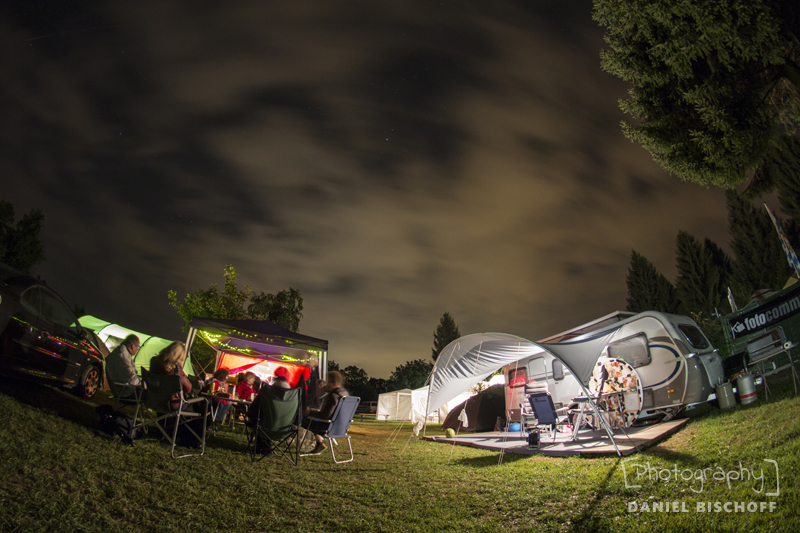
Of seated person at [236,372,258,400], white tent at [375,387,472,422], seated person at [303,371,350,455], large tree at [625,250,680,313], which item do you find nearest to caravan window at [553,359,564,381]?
seated person at [303,371,350,455]

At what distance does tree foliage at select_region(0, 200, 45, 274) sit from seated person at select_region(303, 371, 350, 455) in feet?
66.2

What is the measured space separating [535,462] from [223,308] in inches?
724

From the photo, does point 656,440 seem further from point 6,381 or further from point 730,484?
point 6,381

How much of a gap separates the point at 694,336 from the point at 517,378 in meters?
4.51

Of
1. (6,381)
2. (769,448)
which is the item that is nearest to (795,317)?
(769,448)

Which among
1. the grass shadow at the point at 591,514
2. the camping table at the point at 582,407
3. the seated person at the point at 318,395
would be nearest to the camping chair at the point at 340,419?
the seated person at the point at 318,395

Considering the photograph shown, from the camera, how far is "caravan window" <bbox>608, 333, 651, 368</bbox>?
6.87 m

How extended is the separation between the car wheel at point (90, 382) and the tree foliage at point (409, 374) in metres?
43.1

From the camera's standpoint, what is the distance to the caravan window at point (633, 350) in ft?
22.5

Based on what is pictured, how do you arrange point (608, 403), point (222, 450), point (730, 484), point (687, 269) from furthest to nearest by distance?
point (687, 269)
point (608, 403)
point (222, 450)
point (730, 484)

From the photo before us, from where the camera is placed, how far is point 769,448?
373 centimetres

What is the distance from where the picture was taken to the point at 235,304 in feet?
67.0

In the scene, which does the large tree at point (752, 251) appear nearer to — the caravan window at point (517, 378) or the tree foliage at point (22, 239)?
the caravan window at point (517, 378)

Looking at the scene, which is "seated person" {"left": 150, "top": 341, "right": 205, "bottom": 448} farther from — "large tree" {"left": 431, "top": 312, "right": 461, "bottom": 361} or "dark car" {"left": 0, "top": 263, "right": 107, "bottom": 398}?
"large tree" {"left": 431, "top": 312, "right": 461, "bottom": 361}
